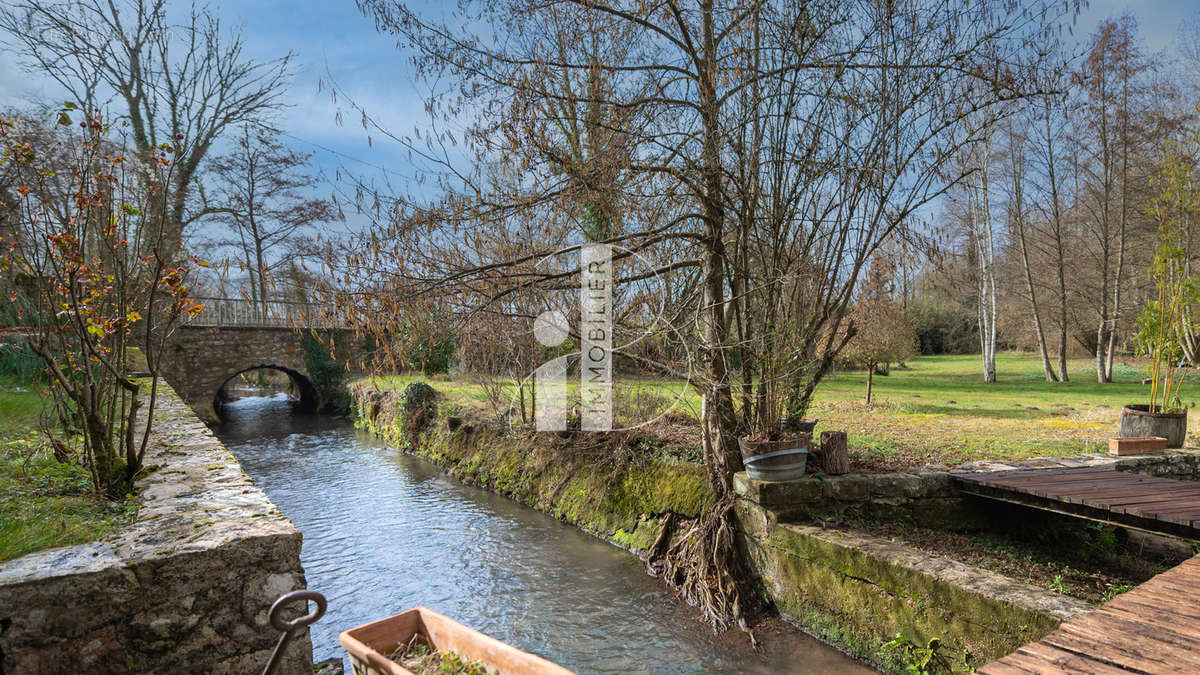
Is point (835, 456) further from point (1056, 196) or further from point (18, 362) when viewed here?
point (1056, 196)

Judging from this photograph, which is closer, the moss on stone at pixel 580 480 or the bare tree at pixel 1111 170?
the moss on stone at pixel 580 480

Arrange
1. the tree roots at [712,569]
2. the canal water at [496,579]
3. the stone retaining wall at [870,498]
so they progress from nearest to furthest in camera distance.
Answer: the canal water at [496,579] → the tree roots at [712,569] → the stone retaining wall at [870,498]

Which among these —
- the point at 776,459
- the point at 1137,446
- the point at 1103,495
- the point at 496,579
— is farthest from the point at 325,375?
the point at 1137,446

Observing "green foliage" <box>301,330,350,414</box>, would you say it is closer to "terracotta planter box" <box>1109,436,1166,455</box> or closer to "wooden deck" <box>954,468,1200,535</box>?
"wooden deck" <box>954,468,1200,535</box>

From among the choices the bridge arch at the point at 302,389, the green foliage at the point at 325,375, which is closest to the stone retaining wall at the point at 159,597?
the green foliage at the point at 325,375

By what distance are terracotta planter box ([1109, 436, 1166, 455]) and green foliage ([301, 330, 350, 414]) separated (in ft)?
54.9

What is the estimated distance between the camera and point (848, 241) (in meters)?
5.33

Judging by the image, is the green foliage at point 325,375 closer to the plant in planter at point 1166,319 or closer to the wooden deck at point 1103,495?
the wooden deck at point 1103,495

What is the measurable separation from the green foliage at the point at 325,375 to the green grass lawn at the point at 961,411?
3184 millimetres

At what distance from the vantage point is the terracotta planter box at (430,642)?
2166 mm

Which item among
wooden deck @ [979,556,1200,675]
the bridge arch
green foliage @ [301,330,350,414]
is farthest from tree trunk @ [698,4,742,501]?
the bridge arch

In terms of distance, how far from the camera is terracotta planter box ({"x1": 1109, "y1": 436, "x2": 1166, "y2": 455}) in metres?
5.94

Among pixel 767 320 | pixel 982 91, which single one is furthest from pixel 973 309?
pixel 767 320

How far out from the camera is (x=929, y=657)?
3.54 meters
